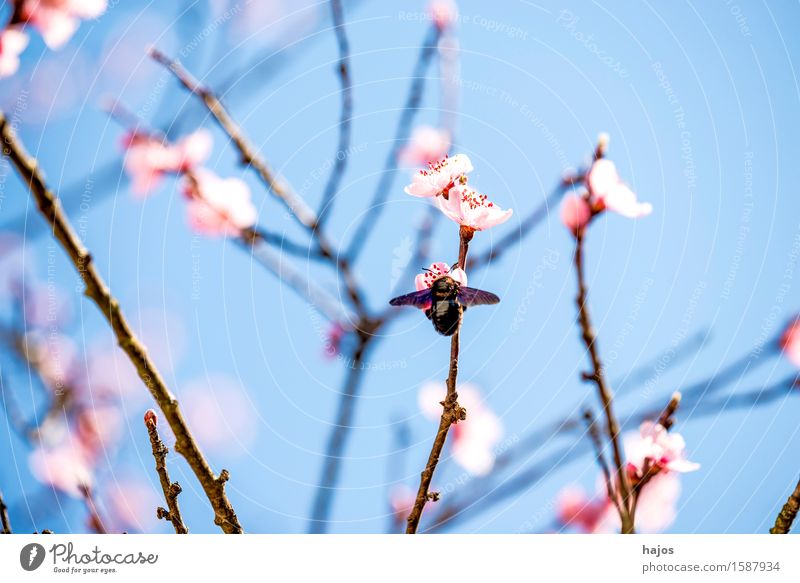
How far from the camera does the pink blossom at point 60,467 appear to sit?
1.50 meters

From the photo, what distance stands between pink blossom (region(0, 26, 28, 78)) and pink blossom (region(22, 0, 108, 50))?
46 mm

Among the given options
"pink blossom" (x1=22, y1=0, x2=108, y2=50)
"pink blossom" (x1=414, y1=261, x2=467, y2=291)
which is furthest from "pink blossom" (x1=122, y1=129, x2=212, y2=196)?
"pink blossom" (x1=414, y1=261, x2=467, y2=291)

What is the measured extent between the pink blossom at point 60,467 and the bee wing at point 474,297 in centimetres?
102

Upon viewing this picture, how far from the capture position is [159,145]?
5.43 feet

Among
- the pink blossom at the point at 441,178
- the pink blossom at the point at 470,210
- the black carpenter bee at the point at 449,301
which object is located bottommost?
the black carpenter bee at the point at 449,301

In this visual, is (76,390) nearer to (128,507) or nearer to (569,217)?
(128,507)

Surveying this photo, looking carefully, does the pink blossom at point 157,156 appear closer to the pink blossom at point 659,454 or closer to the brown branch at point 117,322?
the brown branch at point 117,322

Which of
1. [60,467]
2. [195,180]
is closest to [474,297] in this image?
[195,180]

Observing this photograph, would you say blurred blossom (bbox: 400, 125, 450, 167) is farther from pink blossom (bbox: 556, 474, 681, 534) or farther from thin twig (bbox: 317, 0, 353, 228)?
pink blossom (bbox: 556, 474, 681, 534)

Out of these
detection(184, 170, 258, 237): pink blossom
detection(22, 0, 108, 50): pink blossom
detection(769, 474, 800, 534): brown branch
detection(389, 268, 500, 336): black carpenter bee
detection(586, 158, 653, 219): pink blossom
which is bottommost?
detection(769, 474, 800, 534): brown branch

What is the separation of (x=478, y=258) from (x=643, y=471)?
58 centimetres

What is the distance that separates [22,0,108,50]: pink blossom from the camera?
5.08ft

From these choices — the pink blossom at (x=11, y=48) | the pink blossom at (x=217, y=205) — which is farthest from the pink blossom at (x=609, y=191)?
the pink blossom at (x=11, y=48)
